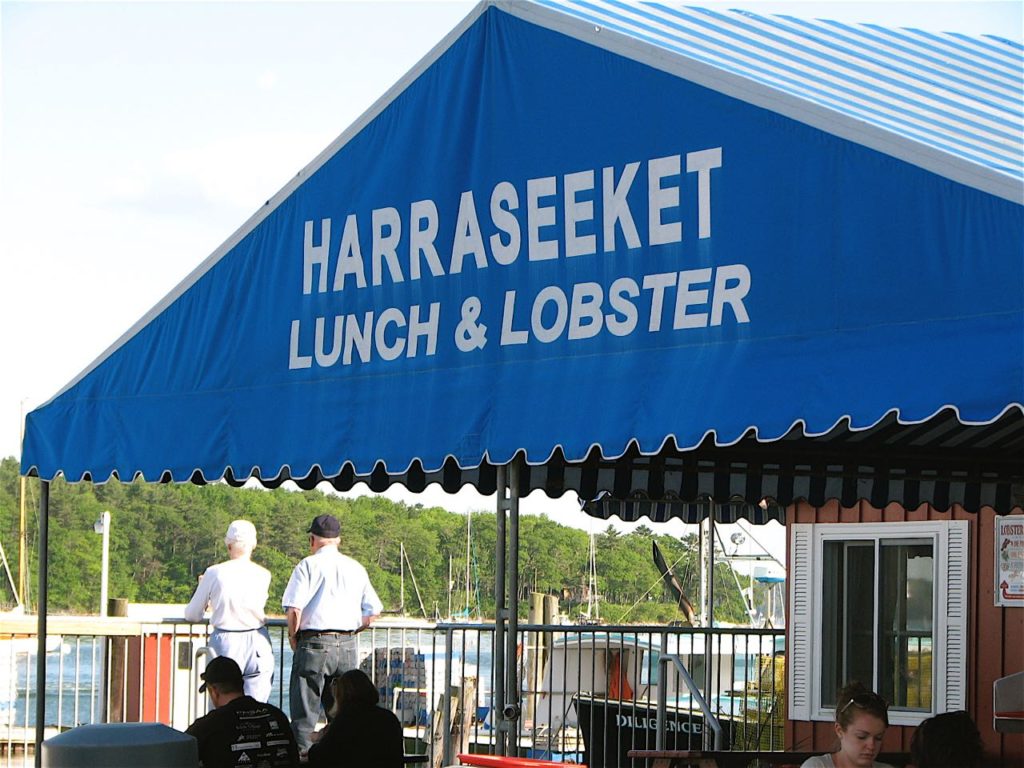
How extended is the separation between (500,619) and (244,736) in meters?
1.31

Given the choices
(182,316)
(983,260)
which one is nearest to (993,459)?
(983,260)

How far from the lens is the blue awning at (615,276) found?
5441 mm

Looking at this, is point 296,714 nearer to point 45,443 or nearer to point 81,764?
point 45,443

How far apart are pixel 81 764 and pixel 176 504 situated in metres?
136

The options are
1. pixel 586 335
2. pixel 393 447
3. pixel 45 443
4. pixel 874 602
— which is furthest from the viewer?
pixel 874 602

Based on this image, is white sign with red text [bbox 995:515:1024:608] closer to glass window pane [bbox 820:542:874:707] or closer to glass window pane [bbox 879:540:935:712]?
glass window pane [bbox 879:540:935:712]

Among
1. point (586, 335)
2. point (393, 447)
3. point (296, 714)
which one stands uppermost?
point (586, 335)

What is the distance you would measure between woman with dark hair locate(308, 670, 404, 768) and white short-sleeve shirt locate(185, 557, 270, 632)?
2.74 meters

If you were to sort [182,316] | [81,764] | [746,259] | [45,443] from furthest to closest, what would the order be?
[45,443], [182,316], [746,259], [81,764]

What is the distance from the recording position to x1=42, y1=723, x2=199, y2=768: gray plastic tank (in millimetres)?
5000

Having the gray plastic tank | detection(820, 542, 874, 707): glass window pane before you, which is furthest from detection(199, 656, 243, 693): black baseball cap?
detection(820, 542, 874, 707): glass window pane

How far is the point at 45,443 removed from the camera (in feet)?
29.1

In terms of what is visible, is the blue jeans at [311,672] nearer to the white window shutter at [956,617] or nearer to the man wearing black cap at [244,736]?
the man wearing black cap at [244,736]

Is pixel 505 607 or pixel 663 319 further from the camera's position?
pixel 505 607
